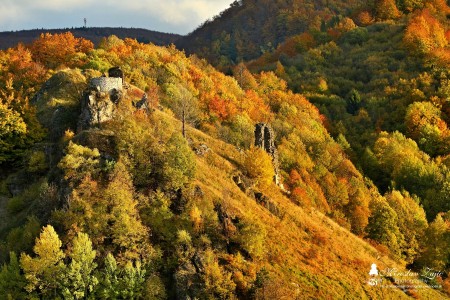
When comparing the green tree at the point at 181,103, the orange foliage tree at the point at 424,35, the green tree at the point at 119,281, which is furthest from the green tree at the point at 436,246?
the orange foliage tree at the point at 424,35

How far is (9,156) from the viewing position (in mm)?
57719

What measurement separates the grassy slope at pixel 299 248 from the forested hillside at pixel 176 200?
22 cm

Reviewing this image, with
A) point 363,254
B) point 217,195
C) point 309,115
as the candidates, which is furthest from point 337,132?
point 217,195

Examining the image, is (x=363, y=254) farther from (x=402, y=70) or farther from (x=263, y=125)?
(x=402, y=70)

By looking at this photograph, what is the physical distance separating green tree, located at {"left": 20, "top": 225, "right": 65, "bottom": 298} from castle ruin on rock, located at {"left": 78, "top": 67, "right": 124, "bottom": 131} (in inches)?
659

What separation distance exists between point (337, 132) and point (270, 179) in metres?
76.3

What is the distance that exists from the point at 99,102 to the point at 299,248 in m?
28.5

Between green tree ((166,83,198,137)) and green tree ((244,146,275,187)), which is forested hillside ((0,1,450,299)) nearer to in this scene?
green tree ((244,146,275,187))

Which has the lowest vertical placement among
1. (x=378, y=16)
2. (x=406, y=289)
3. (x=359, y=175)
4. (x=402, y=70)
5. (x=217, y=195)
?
(x=406, y=289)

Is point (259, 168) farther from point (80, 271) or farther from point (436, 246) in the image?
point (436, 246)

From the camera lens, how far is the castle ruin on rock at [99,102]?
2089 inches

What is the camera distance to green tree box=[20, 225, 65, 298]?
1534 inches

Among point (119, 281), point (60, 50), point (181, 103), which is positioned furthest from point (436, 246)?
point (60, 50)

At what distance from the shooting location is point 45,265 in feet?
129
